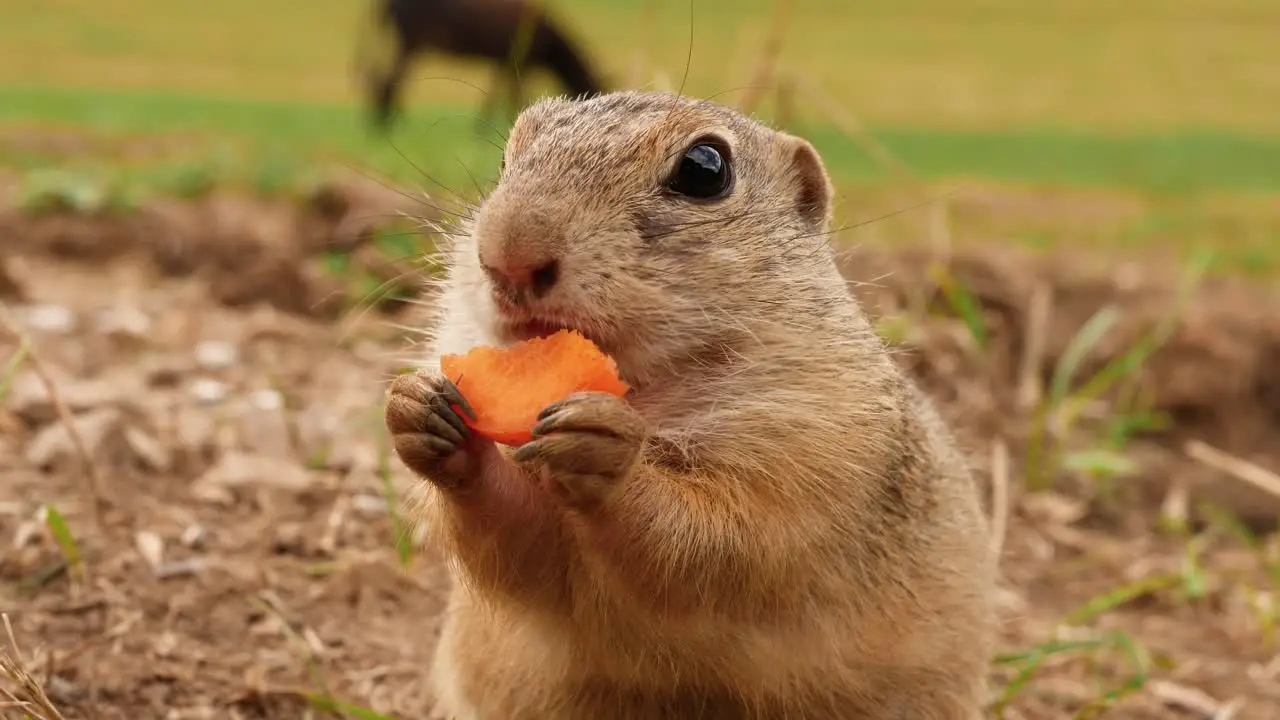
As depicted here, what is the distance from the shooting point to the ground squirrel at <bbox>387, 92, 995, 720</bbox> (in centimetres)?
198

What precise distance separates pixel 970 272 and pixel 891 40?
170 cm

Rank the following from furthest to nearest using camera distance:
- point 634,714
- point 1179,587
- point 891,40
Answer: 1. point 891,40
2. point 1179,587
3. point 634,714

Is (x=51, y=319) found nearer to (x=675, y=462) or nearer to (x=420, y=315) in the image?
(x=420, y=315)

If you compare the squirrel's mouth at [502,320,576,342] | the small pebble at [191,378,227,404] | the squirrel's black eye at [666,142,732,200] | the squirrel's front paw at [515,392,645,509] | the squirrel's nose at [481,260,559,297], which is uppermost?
the squirrel's black eye at [666,142,732,200]

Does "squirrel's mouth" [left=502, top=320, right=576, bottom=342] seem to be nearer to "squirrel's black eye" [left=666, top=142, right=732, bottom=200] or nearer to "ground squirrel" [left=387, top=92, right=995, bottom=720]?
"ground squirrel" [left=387, top=92, right=995, bottom=720]

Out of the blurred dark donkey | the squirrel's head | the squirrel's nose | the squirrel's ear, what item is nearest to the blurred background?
the squirrel's ear

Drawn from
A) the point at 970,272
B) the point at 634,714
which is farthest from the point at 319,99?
the point at 634,714

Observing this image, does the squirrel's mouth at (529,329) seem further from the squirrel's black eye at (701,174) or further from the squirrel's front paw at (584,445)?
the squirrel's black eye at (701,174)

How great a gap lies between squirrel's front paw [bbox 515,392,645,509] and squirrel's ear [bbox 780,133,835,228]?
0.95 meters

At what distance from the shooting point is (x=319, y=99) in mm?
7621

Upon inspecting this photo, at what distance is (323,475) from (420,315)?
3.91 ft

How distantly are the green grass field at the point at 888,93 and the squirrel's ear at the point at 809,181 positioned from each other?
2996 millimetres

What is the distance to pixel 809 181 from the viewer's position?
8.73 ft

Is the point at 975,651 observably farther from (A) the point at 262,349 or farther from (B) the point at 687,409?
(A) the point at 262,349
